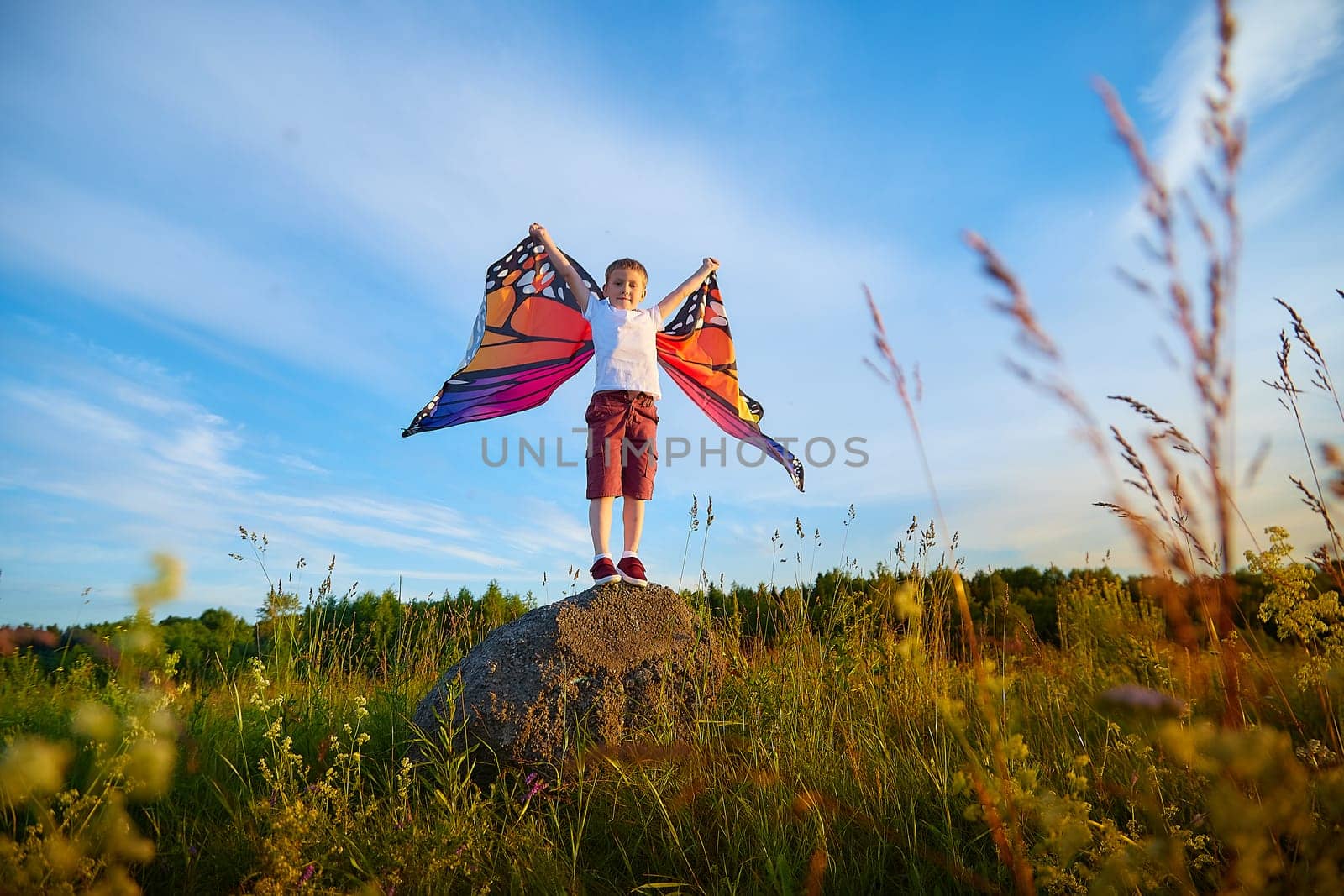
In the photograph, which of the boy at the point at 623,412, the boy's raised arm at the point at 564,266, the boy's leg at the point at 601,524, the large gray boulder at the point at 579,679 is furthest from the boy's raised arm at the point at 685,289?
the large gray boulder at the point at 579,679

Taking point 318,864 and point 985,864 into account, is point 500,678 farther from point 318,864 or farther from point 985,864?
point 985,864

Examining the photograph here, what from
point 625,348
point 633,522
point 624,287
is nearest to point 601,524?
point 633,522

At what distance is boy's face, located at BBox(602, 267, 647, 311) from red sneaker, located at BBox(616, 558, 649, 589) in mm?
1698

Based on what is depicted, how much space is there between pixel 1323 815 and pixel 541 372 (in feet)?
15.3

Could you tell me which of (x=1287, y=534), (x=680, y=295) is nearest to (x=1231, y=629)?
(x=1287, y=534)

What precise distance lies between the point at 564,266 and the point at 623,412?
50.6 inches

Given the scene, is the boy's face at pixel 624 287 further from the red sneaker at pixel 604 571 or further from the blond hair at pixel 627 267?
the red sneaker at pixel 604 571

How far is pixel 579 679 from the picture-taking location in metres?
3.75

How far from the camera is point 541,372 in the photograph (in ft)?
18.5

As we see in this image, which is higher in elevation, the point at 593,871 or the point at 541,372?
the point at 541,372

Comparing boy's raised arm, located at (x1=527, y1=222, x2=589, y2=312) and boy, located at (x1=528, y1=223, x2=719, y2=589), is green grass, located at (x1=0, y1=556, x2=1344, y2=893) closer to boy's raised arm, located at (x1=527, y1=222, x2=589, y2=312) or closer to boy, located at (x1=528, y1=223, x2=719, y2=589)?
boy, located at (x1=528, y1=223, x2=719, y2=589)

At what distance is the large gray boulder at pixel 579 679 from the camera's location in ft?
11.9

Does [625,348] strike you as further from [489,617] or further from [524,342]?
[489,617]

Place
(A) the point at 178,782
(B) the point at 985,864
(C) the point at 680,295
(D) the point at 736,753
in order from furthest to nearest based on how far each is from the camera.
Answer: (C) the point at 680,295
(D) the point at 736,753
(A) the point at 178,782
(B) the point at 985,864
